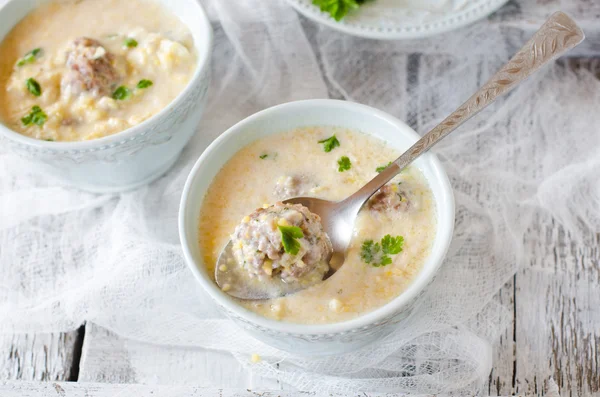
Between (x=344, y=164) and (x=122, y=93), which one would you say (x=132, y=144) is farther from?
(x=344, y=164)

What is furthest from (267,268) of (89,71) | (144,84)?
(89,71)

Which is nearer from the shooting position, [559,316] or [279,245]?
[279,245]

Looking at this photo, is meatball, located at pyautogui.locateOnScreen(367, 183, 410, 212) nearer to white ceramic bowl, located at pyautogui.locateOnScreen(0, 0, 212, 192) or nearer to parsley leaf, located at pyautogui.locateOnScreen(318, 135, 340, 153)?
parsley leaf, located at pyautogui.locateOnScreen(318, 135, 340, 153)

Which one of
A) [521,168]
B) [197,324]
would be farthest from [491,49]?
[197,324]

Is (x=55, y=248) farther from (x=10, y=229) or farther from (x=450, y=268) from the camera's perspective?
(x=450, y=268)

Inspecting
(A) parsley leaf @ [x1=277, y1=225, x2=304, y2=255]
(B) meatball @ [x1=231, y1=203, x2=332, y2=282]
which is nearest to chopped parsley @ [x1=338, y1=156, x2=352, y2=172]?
(B) meatball @ [x1=231, y1=203, x2=332, y2=282]

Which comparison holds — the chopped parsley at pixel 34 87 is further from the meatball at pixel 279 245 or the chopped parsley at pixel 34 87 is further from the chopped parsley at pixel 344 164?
the chopped parsley at pixel 344 164

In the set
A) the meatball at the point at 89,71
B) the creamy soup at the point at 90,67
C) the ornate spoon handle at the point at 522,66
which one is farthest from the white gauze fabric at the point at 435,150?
the ornate spoon handle at the point at 522,66
